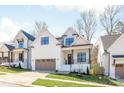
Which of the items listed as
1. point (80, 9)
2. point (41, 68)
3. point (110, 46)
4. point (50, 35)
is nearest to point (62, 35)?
point (50, 35)

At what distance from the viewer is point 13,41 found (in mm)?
18906

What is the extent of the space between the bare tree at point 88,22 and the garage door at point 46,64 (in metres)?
2.88

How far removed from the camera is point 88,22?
14.3 m

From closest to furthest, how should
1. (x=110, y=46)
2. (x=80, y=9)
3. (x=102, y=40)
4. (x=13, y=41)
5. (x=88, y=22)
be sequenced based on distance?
(x=80, y=9)
(x=88, y=22)
(x=110, y=46)
(x=102, y=40)
(x=13, y=41)

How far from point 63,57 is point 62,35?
4.42 ft

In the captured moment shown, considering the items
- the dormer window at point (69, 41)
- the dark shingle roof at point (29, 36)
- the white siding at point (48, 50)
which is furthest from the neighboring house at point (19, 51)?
the dormer window at point (69, 41)

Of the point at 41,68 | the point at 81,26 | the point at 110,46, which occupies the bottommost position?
the point at 41,68

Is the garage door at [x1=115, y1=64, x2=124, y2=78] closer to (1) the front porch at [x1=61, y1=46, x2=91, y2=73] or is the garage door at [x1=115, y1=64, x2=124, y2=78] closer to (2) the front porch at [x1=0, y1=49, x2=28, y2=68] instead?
(1) the front porch at [x1=61, y1=46, x2=91, y2=73]

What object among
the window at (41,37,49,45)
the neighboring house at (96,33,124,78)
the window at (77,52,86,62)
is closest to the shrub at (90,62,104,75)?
the neighboring house at (96,33,124,78)

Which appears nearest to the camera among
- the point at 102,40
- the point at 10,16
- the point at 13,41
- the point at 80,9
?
the point at 10,16

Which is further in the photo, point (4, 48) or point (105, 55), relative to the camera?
point (4, 48)

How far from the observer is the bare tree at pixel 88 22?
13.4 meters

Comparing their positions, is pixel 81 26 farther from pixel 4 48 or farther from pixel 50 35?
pixel 4 48

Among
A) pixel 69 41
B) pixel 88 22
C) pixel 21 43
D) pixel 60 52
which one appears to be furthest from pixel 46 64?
pixel 88 22
